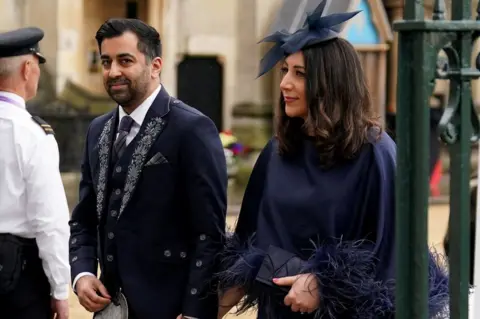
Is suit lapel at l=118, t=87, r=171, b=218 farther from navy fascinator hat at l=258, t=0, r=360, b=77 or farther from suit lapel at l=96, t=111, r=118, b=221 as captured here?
navy fascinator hat at l=258, t=0, r=360, b=77

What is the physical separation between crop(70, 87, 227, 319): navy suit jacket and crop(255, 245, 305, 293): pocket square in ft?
1.15

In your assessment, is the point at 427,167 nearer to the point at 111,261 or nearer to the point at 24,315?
the point at 111,261

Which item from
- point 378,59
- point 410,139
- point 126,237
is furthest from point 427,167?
point 378,59

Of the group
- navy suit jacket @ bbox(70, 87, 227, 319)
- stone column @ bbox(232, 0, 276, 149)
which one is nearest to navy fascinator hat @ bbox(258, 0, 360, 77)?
navy suit jacket @ bbox(70, 87, 227, 319)

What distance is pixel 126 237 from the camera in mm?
3652

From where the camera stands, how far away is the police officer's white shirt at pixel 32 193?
4.04 metres

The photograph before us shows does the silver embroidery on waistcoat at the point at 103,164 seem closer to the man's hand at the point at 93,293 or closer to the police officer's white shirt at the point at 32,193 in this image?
the man's hand at the point at 93,293

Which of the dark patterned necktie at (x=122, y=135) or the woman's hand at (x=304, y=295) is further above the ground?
the dark patterned necktie at (x=122, y=135)

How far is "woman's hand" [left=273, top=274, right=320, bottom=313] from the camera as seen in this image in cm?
309

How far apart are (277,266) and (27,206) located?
1.27m

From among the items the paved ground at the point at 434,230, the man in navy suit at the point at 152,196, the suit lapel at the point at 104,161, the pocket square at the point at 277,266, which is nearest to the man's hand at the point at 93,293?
Result: the man in navy suit at the point at 152,196

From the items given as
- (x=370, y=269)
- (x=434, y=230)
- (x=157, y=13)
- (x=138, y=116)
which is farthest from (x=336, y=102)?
(x=157, y=13)

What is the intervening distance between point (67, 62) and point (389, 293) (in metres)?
16.6

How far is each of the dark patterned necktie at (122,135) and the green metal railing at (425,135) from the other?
1675 millimetres
